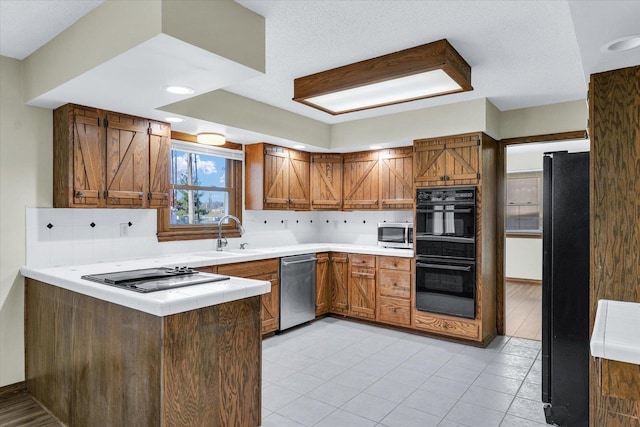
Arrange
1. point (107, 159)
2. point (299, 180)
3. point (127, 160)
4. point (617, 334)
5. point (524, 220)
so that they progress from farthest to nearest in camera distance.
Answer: point (524, 220) → point (299, 180) → point (127, 160) → point (107, 159) → point (617, 334)

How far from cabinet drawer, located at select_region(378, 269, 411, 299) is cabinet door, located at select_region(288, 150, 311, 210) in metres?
1.36

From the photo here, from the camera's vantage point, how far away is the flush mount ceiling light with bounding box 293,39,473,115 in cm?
279

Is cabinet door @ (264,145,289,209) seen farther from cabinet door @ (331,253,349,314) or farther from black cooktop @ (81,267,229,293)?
black cooktop @ (81,267,229,293)

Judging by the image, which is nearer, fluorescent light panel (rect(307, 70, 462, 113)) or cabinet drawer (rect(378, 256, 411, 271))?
fluorescent light panel (rect(307, 70, 462, 113))

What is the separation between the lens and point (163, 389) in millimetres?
1905

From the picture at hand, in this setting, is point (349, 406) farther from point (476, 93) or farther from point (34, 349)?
point (476, 93)

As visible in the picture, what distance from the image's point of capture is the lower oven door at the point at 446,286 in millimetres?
4117

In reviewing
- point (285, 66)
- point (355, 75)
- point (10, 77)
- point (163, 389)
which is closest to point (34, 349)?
point (163, 389)

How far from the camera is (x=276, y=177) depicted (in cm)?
487

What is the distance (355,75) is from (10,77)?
269 cm

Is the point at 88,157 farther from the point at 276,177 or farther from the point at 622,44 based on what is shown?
the point at 622,44

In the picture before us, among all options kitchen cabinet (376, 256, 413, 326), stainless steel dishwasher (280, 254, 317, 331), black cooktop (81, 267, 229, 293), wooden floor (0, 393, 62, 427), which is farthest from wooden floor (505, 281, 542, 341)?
wooden floor (0, 393, 62, 427)

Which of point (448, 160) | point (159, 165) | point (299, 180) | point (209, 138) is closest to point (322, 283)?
point (299, 180)

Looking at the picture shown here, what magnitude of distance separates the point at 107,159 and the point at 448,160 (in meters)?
3.34
